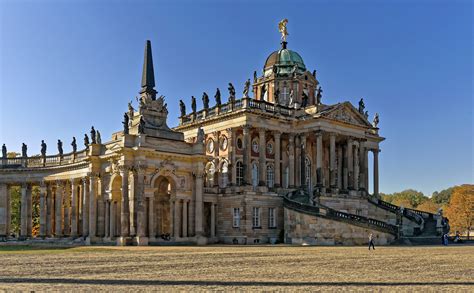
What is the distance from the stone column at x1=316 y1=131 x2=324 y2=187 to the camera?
68.7 metres

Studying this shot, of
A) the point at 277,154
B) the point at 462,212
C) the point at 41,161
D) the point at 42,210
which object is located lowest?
the point at 462,212

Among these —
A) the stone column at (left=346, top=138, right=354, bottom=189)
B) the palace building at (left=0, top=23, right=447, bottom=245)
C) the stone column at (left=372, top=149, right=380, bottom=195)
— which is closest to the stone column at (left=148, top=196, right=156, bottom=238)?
the palace building at (left=0, top=23, right=447, bottom=245)

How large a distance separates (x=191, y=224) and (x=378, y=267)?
1280 inches

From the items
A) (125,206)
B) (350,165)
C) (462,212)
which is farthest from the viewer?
(462,212)

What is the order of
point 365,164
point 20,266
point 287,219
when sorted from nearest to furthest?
point 20,266 → point 287,219 → point 365,164

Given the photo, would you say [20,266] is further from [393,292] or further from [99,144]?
[99,144]

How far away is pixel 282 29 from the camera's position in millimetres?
81375

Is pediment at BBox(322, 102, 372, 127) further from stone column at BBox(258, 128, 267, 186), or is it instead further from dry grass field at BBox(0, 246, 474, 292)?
dry grass field at BBox(0, 246, 474, 292)

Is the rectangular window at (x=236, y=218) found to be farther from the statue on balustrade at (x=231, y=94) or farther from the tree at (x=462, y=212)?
the tree at (x=462, y=212)

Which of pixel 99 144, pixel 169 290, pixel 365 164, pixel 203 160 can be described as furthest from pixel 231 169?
pixel 169 290

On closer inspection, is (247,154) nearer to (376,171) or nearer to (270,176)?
(270,176)

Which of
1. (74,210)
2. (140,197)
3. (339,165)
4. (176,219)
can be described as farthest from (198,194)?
(339,165)

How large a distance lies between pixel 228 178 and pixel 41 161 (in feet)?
68.5

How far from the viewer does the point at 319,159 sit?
69.5 meters
